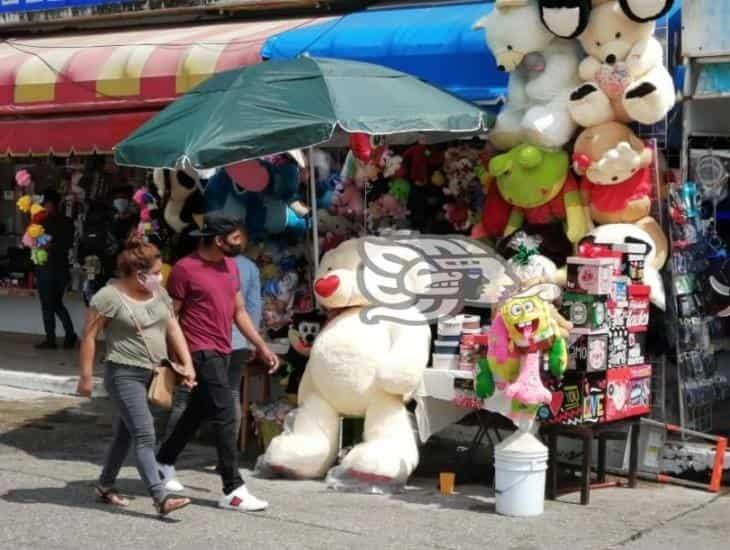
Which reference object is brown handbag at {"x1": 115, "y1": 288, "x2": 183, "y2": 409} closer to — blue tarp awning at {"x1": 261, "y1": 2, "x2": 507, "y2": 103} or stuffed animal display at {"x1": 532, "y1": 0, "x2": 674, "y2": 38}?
stuffed animal display at {"x1": 532, "y1": 0, "x2": 674, "y2": 38}

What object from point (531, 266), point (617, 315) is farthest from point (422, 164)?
point (617, 315)

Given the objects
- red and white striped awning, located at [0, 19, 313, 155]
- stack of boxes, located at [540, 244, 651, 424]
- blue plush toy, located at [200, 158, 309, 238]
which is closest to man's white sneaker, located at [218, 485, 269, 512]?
stack of boxes, located at [540, 244, 651, 424]

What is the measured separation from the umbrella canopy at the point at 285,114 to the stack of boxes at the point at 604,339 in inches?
57.9

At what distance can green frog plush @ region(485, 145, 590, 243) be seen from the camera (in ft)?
27.9

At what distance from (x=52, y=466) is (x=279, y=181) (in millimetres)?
2741

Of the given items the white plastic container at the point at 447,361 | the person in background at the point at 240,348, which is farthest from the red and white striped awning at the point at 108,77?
the white plastic container at the point at 447,361

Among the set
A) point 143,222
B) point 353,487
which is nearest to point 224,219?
point 353,487

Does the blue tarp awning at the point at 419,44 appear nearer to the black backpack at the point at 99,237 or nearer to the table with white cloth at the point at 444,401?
the table with white cloth at the point at 444,401

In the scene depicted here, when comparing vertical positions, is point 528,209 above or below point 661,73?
below

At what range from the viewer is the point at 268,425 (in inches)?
348

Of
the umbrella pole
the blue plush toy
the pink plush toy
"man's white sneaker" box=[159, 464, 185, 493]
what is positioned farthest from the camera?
the pink plush toy

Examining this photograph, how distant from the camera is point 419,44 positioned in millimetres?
10070

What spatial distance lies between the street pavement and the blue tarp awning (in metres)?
3.07

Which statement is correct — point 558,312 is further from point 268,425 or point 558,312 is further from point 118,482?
point 118,482
